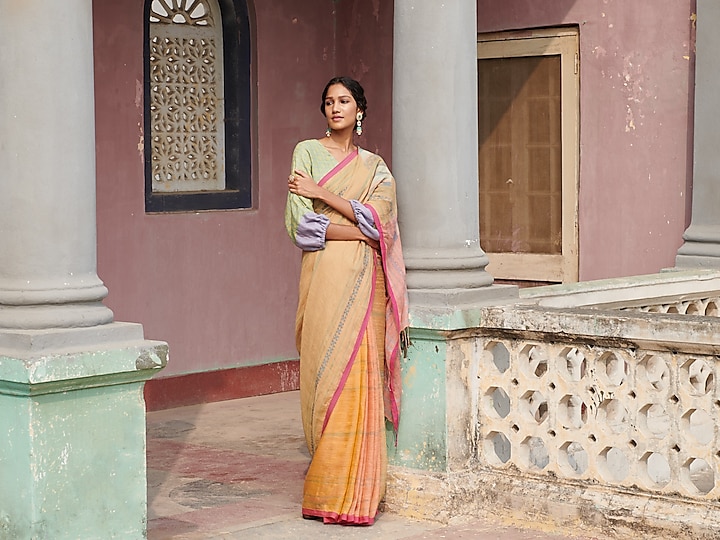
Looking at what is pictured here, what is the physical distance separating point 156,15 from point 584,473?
469 cm

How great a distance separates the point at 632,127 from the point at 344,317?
11.3 ft

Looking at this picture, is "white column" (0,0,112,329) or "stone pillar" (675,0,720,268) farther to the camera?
"stone pillar" (675,0,720,268)

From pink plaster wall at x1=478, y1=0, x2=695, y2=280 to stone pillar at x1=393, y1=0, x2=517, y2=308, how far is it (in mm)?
2614

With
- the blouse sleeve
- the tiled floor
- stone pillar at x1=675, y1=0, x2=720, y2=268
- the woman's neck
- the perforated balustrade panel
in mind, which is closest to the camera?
the perforated balustrade panel

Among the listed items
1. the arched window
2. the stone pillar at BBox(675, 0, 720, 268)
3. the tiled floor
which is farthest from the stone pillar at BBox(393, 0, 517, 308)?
the arched window

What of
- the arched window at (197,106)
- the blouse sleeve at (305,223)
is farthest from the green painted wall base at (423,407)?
the arched window at (197,106)

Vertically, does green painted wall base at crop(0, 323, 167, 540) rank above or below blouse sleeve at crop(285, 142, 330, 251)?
below

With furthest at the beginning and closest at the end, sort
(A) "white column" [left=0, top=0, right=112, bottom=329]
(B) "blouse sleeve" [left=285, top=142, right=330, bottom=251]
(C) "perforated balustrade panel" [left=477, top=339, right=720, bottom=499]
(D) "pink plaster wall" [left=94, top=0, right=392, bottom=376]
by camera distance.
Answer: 1. (D) "pink plaster wall" [left=94, top=0, right=392, bottom=376]
2. (B) "blouse sleeve" [left=285, top=142, right=330, bottom=251]
3. (C) "perforated balustrade panel" [left=477, top=339, right=720, bottom=499]
4. (A) "white column" [left=0, top=0, right=112, bottom=329]

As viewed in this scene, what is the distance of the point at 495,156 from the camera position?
10.2m

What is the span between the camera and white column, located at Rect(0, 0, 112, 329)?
5457 millimetres

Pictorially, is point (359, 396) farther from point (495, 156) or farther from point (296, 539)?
point (495, 156)

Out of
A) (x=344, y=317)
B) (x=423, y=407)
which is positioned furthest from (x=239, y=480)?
(x=344, y=317)

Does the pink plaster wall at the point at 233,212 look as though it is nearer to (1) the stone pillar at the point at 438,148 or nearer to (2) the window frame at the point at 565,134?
(2) the window frame at the point at 565,134

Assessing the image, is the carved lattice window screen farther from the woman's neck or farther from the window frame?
the woman's neck
